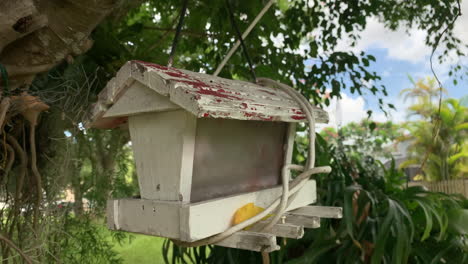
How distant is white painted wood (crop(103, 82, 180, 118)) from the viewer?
1.77 feet

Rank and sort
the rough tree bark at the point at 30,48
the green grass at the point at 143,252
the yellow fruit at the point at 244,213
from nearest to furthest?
the yellow fruit at the point at 244,213 < the rough tree bark at the point at 30,48 < the green grass at the point at 143,252

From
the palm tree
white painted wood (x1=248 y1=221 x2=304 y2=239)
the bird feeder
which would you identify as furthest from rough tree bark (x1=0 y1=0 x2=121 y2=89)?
the palm tree

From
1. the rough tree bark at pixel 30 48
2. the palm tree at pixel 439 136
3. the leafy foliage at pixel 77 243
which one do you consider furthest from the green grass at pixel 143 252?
the palm tree at pixel 439 136

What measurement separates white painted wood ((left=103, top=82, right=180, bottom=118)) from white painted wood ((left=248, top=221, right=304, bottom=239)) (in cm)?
23

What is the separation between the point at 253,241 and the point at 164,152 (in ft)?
0.63

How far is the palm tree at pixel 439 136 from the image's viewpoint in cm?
669

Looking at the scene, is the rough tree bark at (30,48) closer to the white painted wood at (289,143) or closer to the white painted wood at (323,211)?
the white painted wood at (289,143)

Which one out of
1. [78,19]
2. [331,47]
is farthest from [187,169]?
[331,47]

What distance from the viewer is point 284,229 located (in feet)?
1.83

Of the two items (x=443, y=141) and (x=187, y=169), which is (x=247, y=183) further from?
(x=443, y=141)

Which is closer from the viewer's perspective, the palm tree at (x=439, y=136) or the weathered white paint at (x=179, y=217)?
the weathered white paint at (x=179, y=217)

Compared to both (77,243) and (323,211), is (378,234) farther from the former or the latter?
(77,243)

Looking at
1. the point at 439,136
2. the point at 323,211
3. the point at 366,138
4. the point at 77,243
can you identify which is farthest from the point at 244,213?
the point at 439,136

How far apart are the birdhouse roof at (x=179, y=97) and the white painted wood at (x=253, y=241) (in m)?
0.16
